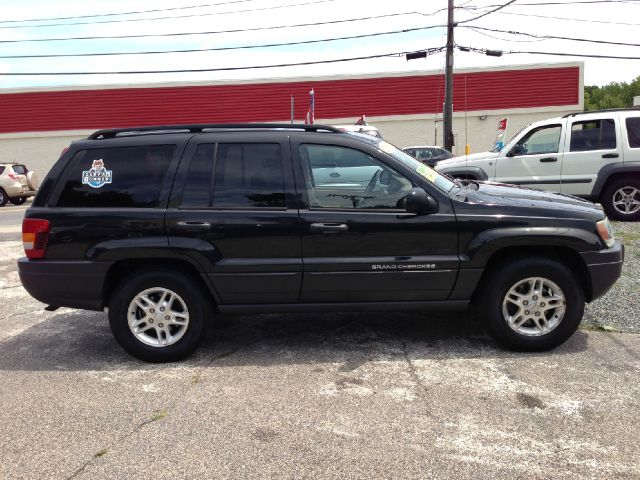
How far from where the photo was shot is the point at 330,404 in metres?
3.65

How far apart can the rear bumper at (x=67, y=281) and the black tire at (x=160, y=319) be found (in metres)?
0.17

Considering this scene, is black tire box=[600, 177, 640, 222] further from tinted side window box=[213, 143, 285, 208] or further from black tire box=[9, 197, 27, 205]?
black tire box=[9, 197, 27, 205]

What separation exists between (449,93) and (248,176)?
1998 centimetres

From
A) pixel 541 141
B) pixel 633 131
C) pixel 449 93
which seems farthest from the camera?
A: pixel 449 93

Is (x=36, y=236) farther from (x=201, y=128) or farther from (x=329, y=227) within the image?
(x=329, y=227)

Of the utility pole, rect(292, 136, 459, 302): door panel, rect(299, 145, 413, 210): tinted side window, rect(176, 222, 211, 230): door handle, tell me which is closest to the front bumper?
rect(292, 136, 459, 302): door panel

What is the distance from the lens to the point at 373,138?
4656mm

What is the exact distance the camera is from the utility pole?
22625 mm

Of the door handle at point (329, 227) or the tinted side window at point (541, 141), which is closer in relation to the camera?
the door handle at point (329, 227)

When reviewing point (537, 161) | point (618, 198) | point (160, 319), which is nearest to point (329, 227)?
point (160, 319)

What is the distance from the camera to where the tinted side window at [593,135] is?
9.47m

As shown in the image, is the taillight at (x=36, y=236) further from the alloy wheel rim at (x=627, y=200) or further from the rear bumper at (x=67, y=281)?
the alloy wheel rim at (x=627, y=200)

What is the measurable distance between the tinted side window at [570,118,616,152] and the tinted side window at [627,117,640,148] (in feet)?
0.77

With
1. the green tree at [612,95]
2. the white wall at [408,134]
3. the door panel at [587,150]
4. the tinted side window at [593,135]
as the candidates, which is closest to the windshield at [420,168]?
the door panel at [587,150]
